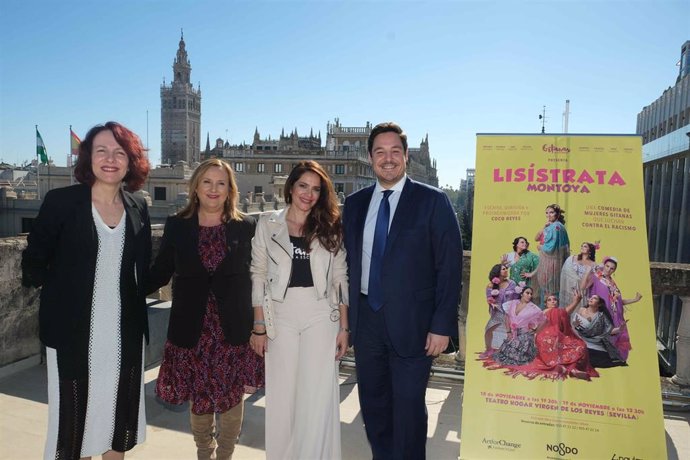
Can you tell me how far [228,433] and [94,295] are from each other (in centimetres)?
116

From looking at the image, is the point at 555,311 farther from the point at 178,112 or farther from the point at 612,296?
the point at 178,112

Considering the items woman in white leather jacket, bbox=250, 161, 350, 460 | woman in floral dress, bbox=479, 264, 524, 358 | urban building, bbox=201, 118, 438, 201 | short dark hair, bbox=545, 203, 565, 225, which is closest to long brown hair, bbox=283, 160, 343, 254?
woman in white leather jacket, bbox=250, 161, 350, 460

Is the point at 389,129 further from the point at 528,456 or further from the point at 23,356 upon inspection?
the point at 23,356

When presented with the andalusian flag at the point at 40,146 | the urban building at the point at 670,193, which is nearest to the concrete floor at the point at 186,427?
the urban building at the point at 670,193

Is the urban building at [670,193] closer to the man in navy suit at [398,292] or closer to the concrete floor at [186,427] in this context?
the concrete floor at [186,427]

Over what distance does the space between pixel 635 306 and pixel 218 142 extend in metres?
75.7

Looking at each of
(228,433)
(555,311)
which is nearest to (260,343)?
(228,433)

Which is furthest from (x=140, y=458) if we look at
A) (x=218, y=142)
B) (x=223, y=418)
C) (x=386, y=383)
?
(x=218, y=142)

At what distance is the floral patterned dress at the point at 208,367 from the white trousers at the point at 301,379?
256 millimetres

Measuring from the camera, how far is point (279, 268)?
3021 millimetres

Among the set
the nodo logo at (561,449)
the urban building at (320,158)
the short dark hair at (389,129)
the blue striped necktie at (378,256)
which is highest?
the urban building at (320,158)

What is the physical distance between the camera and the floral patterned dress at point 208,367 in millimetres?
3020

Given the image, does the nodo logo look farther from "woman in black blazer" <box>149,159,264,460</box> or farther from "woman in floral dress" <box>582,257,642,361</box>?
"woman in black blazer" <box>149,159,264,460</box>

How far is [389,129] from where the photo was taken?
122 inches
